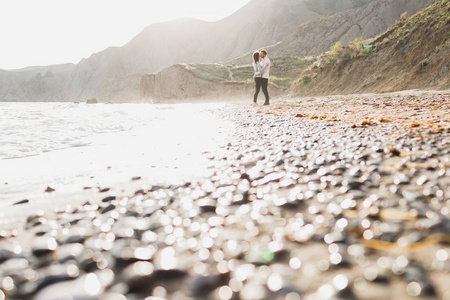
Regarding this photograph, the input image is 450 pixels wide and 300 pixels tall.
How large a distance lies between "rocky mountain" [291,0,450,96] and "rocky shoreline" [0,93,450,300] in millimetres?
12421

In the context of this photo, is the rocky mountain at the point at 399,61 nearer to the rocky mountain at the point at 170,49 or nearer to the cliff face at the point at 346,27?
the cliff face at the point at 346,27

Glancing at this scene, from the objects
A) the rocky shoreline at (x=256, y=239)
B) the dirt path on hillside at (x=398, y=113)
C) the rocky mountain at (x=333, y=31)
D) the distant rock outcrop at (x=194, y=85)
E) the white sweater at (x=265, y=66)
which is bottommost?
the rocky shoreline at (x=256, y=239)

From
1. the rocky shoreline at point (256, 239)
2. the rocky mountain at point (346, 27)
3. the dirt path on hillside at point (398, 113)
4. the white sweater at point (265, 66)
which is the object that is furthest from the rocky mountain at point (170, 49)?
the rocky shoreline at point (256, 239)

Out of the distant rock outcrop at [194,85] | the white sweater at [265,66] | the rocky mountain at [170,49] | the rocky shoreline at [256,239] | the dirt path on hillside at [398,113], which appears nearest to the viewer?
the rocky shoreline at [256,239]

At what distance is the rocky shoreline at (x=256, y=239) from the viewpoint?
1.05 m

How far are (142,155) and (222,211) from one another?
262 centimetres

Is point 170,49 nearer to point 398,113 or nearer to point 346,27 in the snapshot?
point 346,27

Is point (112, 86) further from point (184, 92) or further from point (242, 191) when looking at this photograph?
point (242, 191)

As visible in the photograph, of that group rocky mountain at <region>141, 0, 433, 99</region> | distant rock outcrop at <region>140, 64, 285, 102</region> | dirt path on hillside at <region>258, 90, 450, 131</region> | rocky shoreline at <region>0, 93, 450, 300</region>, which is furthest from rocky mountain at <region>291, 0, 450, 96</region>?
rocky mountain at <region>141, 0, 433, 99</region>

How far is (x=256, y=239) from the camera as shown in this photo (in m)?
1.41

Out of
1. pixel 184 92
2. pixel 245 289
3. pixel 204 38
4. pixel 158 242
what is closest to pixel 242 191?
pixel 158 242

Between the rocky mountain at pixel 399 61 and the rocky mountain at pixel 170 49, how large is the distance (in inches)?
2611

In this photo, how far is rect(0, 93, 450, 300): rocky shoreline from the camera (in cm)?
105

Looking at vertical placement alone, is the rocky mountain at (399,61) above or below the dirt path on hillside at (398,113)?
above
